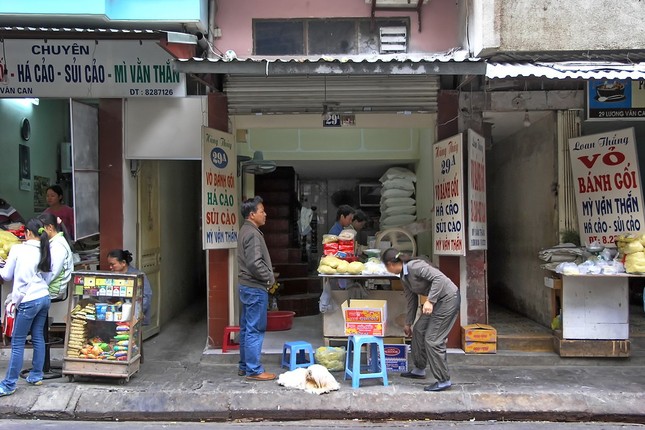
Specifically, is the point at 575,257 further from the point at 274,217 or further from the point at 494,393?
the point at 274,217

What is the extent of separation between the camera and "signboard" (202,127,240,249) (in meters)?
6.93

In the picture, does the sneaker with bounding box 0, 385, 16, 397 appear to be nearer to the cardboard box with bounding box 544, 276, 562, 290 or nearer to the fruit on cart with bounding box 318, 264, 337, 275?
the fruit on cart with bounding box 318, 264, 337, 275

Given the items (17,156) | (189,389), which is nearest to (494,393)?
(189,389)

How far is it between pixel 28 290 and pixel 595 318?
648cm

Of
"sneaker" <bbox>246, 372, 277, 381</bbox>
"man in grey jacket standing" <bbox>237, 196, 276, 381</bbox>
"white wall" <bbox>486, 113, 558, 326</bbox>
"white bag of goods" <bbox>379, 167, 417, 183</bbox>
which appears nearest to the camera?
"man in grey jacket standing" <bbox>237, 196, 276, 381</bbox>

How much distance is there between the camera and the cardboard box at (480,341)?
7051 mm

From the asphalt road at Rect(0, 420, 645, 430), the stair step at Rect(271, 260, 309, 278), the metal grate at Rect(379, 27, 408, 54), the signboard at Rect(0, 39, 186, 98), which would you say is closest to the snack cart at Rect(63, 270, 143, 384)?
the asphalt road at Rect(0, 420, 645, 430)

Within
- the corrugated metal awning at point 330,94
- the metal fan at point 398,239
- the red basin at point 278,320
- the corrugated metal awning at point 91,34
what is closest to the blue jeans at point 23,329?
the corrugated metal awning at point 91,34

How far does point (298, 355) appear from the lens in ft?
22.4

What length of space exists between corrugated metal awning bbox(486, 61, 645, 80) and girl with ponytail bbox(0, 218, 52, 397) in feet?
16.5

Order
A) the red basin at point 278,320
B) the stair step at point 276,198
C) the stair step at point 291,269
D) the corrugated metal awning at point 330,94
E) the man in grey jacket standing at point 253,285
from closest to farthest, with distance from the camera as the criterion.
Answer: the man in grey jacket standing at point 253,285, the corrugated metal awning at point 330,94, the red basin at point 278,320, the stair step at point 291,269, the stair step at point 276,198

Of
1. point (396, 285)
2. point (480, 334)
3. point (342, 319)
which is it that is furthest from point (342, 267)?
point (480, 334)

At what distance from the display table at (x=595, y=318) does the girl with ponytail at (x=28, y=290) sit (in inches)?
236

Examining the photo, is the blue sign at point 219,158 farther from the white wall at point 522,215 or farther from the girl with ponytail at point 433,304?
the white wall at point 522,215
